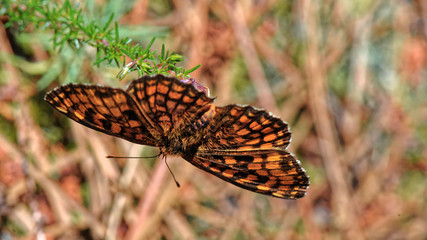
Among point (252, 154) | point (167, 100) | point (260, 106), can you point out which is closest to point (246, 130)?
point (252, 154)

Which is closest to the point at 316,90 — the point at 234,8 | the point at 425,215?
the point at 234,8

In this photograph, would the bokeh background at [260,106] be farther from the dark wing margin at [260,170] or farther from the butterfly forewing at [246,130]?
the dark wing margin at [260,170]

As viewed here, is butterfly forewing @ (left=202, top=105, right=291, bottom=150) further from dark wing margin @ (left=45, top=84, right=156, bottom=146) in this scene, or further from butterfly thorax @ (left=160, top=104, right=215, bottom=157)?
dark wing margin @ (left=45, top=84, right=156, bottom=146)

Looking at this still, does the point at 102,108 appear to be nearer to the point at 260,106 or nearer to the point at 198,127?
the point at 198,127

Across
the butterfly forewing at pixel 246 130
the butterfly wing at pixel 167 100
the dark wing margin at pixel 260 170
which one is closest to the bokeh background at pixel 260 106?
the butterfly wing at pixel 167 100

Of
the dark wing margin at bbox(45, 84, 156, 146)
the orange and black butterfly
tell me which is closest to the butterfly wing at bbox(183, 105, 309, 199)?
the orange and black butterfly

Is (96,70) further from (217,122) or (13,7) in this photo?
(217,122)

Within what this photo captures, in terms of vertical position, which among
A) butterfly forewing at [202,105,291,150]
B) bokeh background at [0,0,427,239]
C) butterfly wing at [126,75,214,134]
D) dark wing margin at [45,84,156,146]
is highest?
bokeh background at [0,0,427,239]
